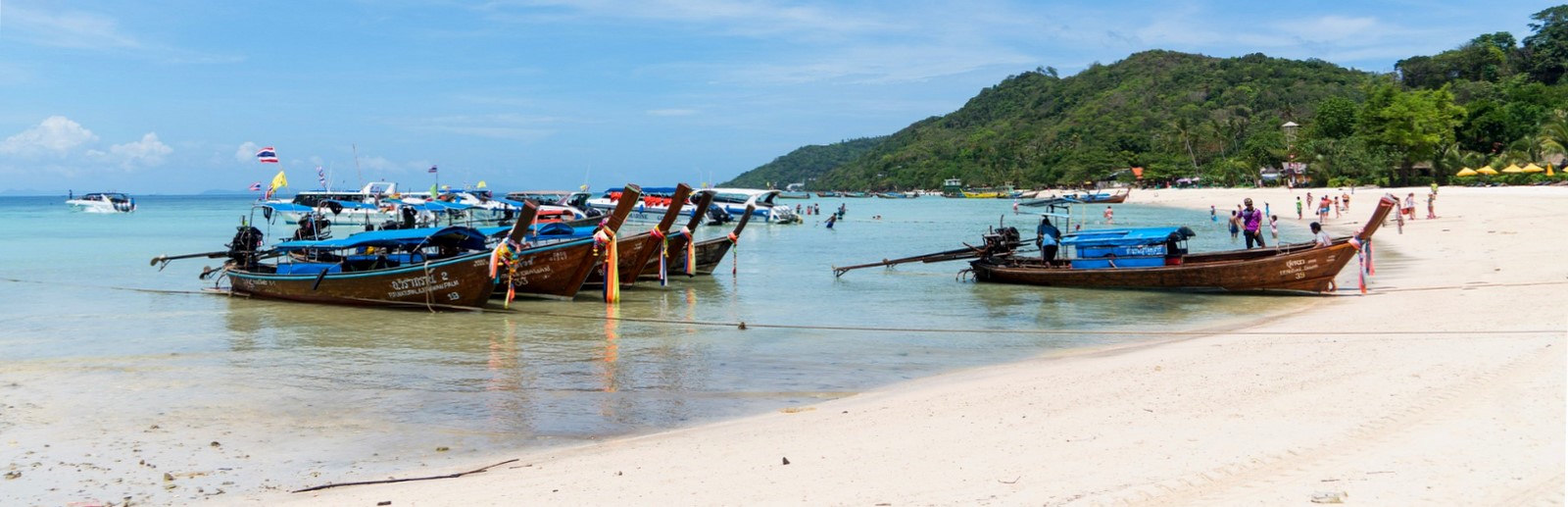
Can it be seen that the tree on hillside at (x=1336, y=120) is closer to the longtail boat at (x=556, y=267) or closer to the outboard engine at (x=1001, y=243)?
the outboard engine at (x=1001, y=243)

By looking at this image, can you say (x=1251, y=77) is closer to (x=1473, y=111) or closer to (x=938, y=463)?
(x=1473, y=111)

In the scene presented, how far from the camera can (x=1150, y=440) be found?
282 inches

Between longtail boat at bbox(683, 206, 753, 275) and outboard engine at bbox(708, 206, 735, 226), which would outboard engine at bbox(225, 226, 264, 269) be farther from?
outboard engine at bbox(708, 206, 735, 226)

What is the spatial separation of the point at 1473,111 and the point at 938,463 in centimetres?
7927

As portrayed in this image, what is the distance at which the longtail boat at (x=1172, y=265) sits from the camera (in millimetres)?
17891

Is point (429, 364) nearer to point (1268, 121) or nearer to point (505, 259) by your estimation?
point (505, 259)

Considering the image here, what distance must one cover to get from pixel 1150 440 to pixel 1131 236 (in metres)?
14.7

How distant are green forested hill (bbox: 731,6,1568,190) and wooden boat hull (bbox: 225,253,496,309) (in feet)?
208

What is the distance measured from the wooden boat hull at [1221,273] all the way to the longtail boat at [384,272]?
11319 mm

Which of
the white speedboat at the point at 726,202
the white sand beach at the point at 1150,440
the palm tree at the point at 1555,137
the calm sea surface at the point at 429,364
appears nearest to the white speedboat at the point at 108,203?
the white speedboat at the point at 726,202

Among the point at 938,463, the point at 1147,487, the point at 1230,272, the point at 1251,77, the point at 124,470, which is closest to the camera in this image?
the point at 1147,487

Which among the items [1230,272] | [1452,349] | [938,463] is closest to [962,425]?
[938,463]

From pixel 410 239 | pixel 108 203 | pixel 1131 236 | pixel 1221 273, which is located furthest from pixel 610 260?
pixel 108 203

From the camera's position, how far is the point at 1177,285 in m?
20.0
